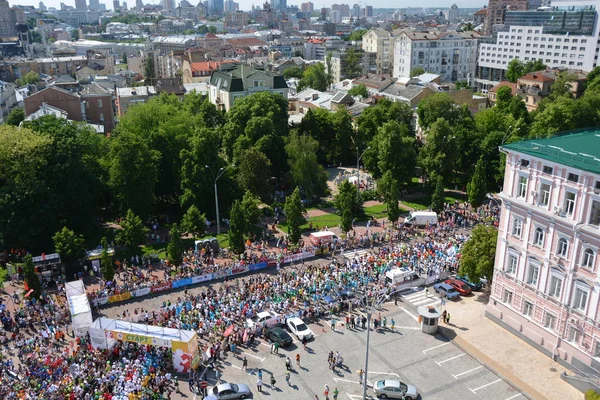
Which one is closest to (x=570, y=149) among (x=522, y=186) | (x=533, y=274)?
(x=522, y=186)

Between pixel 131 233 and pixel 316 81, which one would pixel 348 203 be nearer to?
pixel 131 233

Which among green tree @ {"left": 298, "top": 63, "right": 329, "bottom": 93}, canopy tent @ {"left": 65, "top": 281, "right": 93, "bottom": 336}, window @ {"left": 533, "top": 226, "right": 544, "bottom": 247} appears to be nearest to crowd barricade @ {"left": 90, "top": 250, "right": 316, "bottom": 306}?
canopy tent @ {"left": 65, "top": 281, "right": 93, "bottom": 336}

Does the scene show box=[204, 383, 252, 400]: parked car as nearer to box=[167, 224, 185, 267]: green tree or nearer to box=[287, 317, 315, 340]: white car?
box=[287, 317, 315, 340]: white car

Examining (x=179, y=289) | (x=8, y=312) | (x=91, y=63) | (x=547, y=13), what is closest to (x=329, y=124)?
(x=179, y=289)

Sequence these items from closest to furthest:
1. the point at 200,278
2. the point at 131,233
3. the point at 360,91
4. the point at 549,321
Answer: the point at 549,321
the point at 200,278
the point at 131,233
the point at 360,91

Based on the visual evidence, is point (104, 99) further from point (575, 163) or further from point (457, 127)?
point (575, 163)

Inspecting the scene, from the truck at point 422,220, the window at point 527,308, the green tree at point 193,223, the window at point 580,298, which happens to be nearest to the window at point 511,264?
the window at point 527,308

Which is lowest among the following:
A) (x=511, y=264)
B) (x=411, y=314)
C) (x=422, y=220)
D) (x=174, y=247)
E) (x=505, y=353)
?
(x=411, y=314)

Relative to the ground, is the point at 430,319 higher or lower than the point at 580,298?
lower
